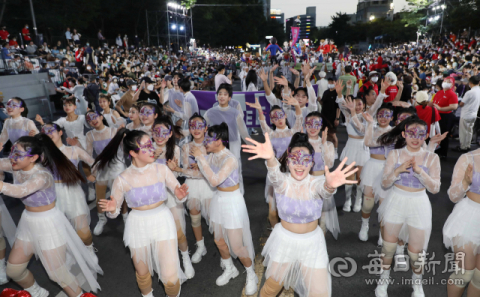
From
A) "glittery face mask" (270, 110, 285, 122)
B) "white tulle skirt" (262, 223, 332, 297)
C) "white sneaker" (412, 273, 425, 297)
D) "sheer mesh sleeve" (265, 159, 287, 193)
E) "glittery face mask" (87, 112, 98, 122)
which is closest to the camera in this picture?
"white tulle skirt" (262, 223, 332, 297)

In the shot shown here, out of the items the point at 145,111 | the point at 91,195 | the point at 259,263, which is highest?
the point at 145,111

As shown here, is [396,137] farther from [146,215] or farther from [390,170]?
[146,215]

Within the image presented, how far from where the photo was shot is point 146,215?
325 cm

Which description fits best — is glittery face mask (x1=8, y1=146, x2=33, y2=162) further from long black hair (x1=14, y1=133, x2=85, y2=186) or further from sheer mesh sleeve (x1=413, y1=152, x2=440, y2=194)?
sheer mesh sleeve (x1=413, y1=152, x2=440, y2=194)

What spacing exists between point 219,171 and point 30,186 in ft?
6.37

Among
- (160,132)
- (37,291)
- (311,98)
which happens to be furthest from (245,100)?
(37,291)

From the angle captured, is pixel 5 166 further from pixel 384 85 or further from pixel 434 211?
pixel 434 211

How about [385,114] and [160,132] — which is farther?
[385,114]

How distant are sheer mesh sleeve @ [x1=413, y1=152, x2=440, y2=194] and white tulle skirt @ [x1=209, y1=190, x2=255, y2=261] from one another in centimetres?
196

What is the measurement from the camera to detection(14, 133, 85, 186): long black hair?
334cm

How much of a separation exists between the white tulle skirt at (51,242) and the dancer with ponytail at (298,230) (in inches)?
86.0

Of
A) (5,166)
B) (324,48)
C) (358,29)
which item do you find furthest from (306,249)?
(358,29)

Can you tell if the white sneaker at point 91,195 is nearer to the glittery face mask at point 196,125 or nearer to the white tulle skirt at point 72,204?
the white tulle skirt at point 72,204

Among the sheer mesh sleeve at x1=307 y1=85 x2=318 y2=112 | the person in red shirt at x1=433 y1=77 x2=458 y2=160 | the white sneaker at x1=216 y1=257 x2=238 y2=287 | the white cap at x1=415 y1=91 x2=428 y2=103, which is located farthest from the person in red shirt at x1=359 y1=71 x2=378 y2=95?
the white sneaker at x1=216 y1=257 x2=238 y2=287
